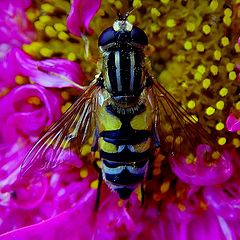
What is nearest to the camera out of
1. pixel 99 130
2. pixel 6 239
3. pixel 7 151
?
pixel 99 130

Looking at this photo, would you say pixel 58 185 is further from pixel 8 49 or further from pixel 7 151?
pixel 8 49

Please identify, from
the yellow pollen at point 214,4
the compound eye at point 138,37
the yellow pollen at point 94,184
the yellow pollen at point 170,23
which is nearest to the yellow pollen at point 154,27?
the yellow pollen at point 170,23

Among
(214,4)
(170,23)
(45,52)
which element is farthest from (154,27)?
(45,52)

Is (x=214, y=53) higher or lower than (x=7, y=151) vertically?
higher

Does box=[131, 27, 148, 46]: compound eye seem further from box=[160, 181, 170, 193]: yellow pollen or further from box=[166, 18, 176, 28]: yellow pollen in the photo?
box=[160, 181, 170, 193]: yellow pollen

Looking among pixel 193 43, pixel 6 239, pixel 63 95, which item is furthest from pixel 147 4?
pixel 6 239

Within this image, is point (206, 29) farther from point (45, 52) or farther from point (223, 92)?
point (45, 52)
